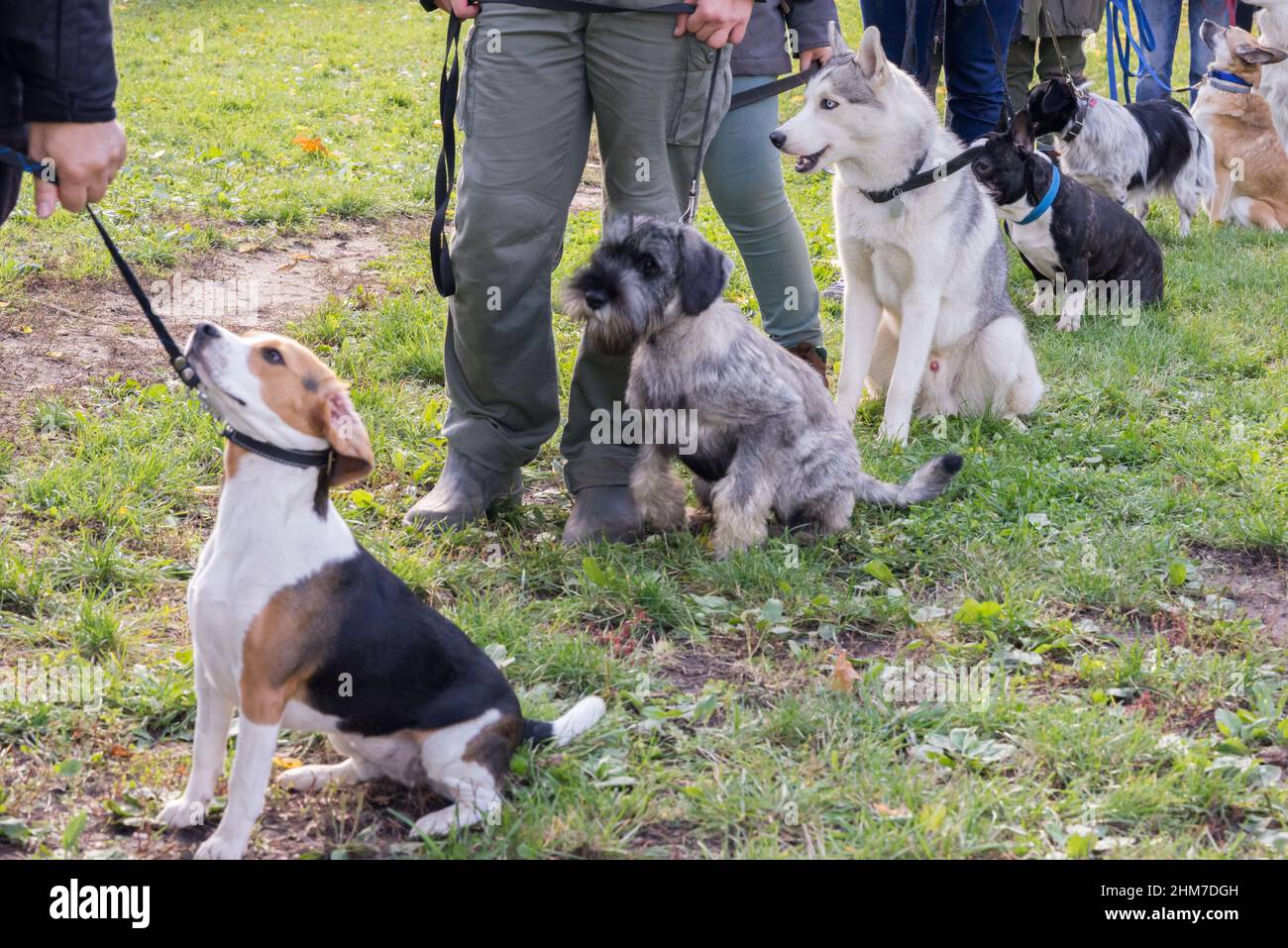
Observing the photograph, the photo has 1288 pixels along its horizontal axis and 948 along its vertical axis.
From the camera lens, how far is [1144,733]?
9.60ft

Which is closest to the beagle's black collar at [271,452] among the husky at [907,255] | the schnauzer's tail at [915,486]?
the schnauzer's tail at [915,486]

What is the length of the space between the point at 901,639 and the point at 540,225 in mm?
1708

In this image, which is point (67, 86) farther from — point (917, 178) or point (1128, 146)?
point (1128, 146)

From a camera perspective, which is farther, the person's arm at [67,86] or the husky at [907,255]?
the husky at [907,255]

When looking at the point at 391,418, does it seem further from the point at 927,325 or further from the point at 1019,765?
the point at 1019,765

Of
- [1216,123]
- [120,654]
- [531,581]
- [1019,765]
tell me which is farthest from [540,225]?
[1216,123]

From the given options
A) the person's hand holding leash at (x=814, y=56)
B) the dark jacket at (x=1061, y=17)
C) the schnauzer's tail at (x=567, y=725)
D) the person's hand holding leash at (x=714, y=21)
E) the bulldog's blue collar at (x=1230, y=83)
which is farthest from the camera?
the bulldog's blue collar at (x=1230, y=83)

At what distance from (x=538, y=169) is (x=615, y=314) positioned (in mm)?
512

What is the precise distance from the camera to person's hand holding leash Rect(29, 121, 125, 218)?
2303 millimetres

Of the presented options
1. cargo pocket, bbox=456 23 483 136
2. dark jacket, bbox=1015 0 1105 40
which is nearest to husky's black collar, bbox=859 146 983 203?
cargo pocket, bbox=456 23 483 136

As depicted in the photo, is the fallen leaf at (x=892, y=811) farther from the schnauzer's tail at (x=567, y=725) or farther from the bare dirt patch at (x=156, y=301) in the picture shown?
the bare dirt patch at (x=156, y=301)

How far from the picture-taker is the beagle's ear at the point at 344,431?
7.61 feet

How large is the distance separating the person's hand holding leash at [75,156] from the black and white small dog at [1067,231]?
495 centimetres
